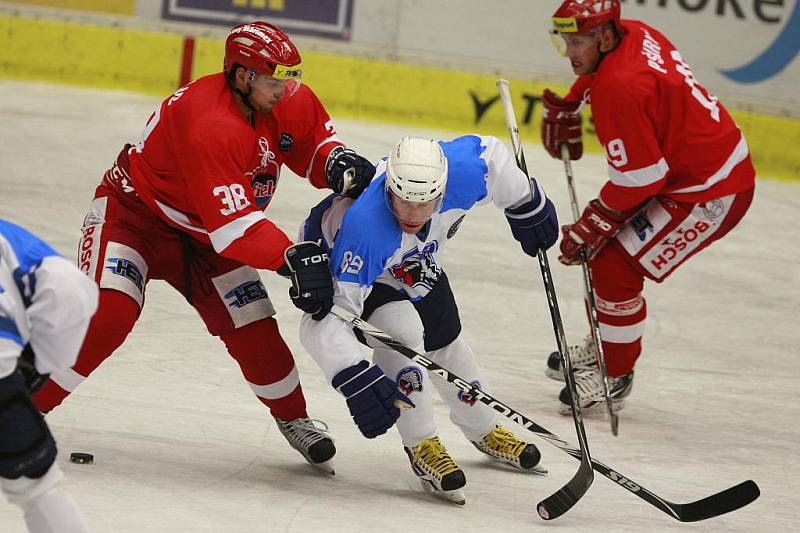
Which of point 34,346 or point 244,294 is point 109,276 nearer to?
point 244,294

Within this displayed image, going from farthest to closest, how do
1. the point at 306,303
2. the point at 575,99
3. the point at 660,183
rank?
the point at 575,99, the point at 660,183, the point at 306,303

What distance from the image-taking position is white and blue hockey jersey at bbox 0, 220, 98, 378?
2137 mm

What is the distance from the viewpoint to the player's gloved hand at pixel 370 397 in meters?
2.88

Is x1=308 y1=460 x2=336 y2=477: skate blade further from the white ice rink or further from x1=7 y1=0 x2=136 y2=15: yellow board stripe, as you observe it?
x1=7 y1=0 x2=136 y2=15: yellow board stripe

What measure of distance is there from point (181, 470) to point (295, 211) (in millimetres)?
2677

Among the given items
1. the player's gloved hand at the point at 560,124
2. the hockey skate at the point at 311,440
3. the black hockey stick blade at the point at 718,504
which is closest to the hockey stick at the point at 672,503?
the black hockey stick blade at the point at 718,504

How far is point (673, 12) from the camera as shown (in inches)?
291

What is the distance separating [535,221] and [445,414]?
76cm

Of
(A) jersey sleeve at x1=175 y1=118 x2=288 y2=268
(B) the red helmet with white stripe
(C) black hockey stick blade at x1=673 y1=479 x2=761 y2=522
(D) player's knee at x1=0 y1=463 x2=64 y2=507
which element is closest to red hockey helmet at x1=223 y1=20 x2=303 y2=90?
(B) the red helmet with white stripe

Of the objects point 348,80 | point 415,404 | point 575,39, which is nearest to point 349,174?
point 415,404

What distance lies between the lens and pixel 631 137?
149 inches

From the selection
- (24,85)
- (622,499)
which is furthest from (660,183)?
(24,85)

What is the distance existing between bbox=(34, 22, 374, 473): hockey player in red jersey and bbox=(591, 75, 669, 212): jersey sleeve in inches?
36.0

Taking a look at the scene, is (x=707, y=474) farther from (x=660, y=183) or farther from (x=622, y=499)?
(x=660, y=183)
